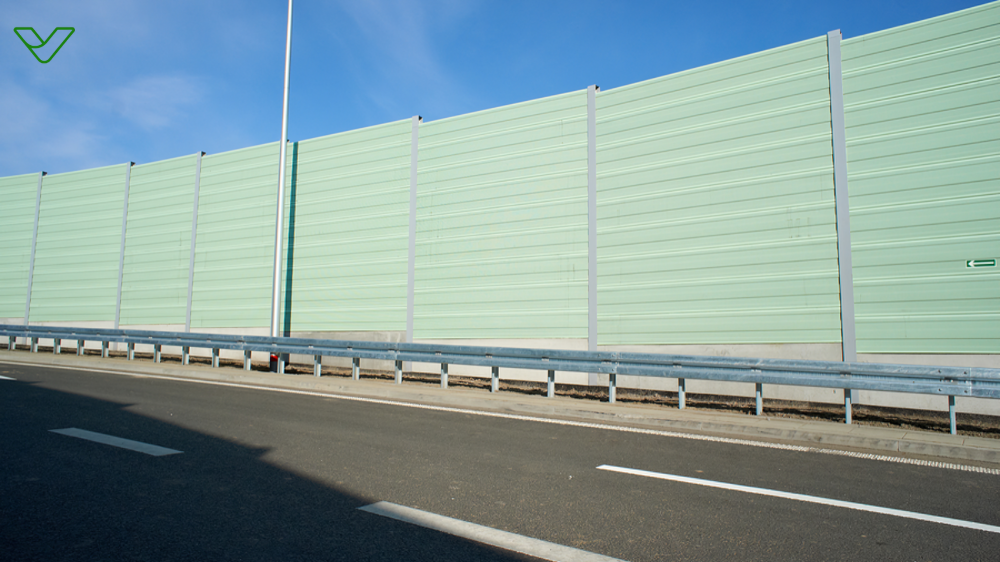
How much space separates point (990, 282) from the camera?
9500 millimetres

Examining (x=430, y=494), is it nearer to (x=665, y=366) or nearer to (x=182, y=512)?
(x=182, y=512)

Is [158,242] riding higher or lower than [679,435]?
higher

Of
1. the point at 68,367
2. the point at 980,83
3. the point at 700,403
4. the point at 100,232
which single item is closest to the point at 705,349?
the point at 700,403

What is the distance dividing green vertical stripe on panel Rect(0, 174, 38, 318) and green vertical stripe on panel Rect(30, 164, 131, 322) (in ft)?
2.28

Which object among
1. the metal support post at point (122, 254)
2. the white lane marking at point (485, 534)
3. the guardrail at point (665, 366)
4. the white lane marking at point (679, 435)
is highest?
the metal support post at point (122, 254)

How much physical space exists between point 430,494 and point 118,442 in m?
3.62

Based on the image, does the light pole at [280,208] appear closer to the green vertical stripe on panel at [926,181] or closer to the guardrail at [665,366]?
the guardrail at [665,366]

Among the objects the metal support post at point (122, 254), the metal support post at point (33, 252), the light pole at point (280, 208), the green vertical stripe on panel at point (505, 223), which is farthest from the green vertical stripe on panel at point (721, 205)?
the metal support post at point (33, 252)

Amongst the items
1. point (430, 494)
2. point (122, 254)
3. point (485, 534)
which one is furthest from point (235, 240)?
point (485, 534)

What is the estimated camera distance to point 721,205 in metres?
11.9

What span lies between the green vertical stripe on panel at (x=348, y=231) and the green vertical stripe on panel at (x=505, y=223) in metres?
0.76

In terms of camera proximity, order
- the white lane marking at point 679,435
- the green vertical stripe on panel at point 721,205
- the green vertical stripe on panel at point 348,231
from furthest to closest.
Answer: the green vertical stripe on panel at point 348,231, the green vertical stripe on panel at point 721,205, the white lane marking at point 679,435

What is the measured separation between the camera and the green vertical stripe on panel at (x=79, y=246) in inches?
828

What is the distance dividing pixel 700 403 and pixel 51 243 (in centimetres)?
2432
